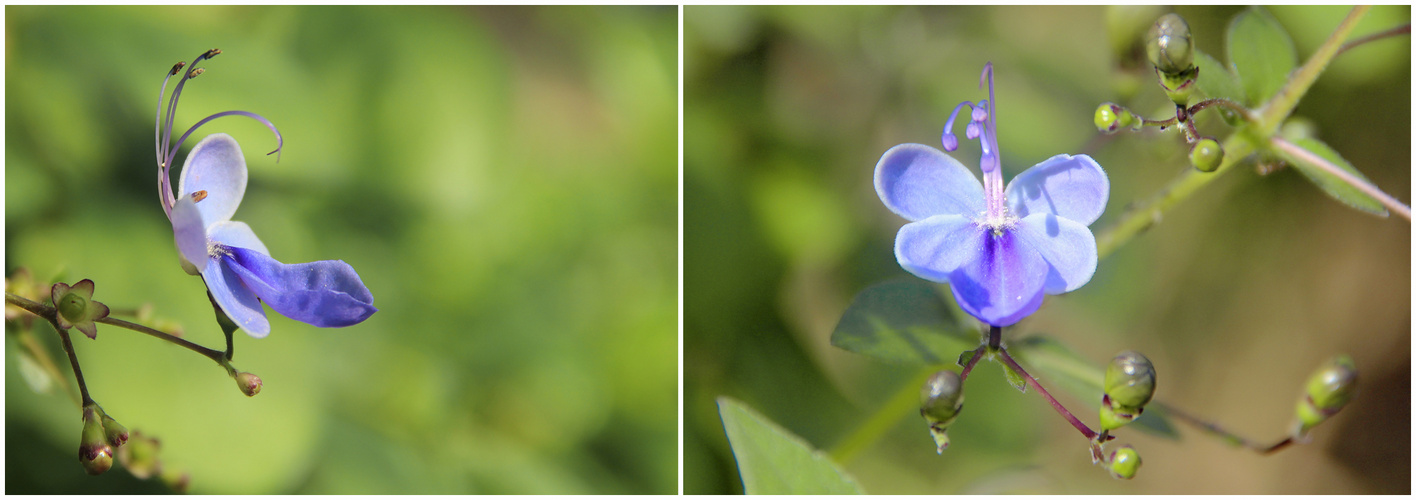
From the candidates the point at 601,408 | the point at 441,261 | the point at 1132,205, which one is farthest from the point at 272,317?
the point at 1132,205

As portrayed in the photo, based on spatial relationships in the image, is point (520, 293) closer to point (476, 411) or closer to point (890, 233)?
point (476, 411)

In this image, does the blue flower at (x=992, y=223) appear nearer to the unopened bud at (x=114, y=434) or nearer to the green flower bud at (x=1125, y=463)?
the green flower bud at (x=1125, y=463)

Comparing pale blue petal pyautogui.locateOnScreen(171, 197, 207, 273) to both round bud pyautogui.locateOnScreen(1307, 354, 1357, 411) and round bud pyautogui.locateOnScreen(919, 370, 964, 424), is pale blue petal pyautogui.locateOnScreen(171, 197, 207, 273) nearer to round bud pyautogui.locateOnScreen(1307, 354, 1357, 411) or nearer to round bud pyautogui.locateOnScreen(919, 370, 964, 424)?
round bud pyautogui.locateOnScreen(919, 370, 964, 424)

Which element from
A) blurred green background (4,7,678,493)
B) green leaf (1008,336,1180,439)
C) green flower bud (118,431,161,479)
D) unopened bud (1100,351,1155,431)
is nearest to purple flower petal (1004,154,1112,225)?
unopened bud (1100,351,1155,431)

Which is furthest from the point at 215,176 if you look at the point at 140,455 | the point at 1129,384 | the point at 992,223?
the point at 1129,384

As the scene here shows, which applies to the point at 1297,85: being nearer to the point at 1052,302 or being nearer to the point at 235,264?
the point at 1052,302

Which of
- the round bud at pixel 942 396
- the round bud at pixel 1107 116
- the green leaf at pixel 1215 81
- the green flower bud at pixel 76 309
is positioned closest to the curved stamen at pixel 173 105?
the green flower bud at pixel 76 309

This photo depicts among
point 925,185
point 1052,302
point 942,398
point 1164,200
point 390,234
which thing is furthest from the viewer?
point 390,234
